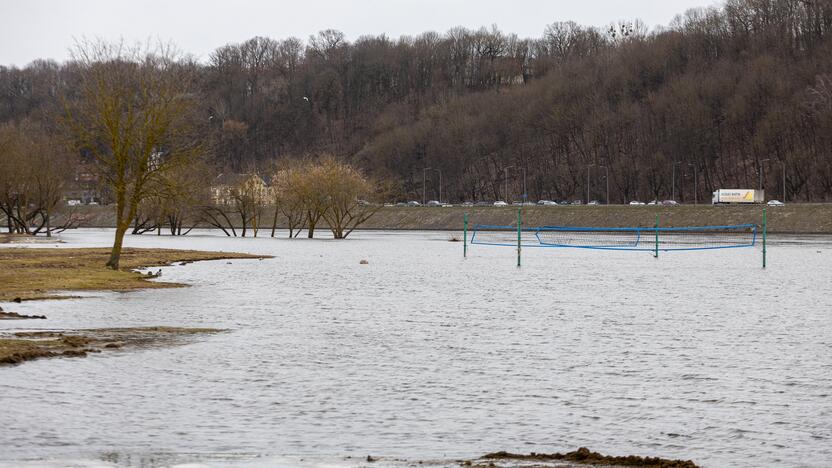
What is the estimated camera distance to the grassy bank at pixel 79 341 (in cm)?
2180

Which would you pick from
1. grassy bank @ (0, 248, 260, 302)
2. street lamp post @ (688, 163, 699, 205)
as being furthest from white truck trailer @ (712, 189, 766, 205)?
grassy bank @ (0, 248, 260, 302)

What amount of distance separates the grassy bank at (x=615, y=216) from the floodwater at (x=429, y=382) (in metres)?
93.6

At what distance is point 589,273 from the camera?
55.5 meters

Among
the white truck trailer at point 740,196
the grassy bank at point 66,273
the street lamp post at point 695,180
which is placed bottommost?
the grassy bank at point 66,273

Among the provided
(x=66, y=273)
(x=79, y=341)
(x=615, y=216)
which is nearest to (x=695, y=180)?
(x=615, y=216)

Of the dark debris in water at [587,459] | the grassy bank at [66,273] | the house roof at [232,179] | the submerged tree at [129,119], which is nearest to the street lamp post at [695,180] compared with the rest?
the house roof at [232,179]

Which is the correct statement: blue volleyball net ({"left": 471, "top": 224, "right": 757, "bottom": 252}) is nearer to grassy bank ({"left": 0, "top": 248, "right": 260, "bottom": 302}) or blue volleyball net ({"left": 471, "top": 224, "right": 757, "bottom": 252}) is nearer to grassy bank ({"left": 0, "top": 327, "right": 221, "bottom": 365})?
grassy bank ({"left": 0, "top": 248, "right": 260, "bottom": 302})

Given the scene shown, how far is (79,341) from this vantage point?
942 inches

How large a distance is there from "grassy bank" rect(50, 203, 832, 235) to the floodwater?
9360 centimetres

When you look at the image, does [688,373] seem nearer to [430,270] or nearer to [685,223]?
[430,270]

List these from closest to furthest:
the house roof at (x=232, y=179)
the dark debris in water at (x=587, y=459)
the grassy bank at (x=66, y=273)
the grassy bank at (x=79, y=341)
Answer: the dark debris in water at (x=587, y=459) < the grassy bank at (x=79, y=341) < the grassy bank at (x=66, y=273) < the house roof at (x=232, y=179)

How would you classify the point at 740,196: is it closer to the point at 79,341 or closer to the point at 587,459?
the point at 79,341

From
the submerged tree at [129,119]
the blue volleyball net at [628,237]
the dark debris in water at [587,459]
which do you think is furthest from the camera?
the blue volleyball net at [628,237]

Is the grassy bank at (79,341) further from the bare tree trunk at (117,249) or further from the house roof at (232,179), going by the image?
the house roof at (232,179)
